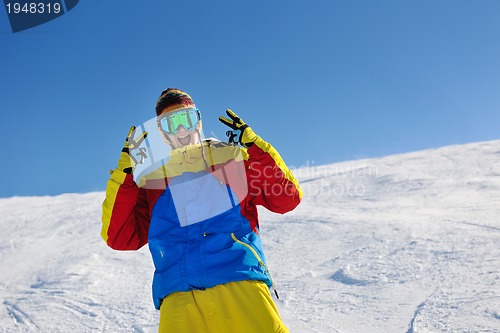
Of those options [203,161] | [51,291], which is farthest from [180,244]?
[51,291]

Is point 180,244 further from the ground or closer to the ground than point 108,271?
further from the ground

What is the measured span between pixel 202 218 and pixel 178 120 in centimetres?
67

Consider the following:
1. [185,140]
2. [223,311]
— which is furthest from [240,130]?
[223,311]

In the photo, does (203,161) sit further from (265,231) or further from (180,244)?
(265,231)

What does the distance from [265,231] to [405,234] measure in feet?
6.44

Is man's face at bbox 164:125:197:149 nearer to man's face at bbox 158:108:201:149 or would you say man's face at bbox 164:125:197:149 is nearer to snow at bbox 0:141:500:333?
man's face at bbox 158:108:201:149

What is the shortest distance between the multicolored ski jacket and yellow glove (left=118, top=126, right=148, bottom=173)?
0.05 metres

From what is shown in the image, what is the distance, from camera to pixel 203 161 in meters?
2.66

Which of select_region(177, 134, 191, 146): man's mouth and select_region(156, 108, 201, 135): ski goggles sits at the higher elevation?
select_region(156, 108, 201, 135): ski goggles

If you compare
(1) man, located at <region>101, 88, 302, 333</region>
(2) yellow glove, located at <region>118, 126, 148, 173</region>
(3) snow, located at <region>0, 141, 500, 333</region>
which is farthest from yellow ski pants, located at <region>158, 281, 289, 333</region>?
(3) snow, located at <region>0, 141, 500, 333</region>

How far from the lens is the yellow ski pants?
84.8 inches

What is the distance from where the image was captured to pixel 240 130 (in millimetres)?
2623

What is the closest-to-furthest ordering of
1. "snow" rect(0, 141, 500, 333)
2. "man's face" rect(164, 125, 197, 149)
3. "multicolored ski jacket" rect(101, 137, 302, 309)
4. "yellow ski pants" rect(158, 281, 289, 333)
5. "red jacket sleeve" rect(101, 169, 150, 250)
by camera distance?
"yellow ski pants" rect(158, 281, 289, 333) < "multicolored ski jacket" rect(101, 137, 302, 309) < "red jacket sleeve" rect(101, 169, 150, 250) < "man's face" rect(164, 125, 197, 149) < "snow" rect(0, 141, 500, 333)

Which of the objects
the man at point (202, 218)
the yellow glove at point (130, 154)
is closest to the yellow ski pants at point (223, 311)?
the man at point (202, 218)
